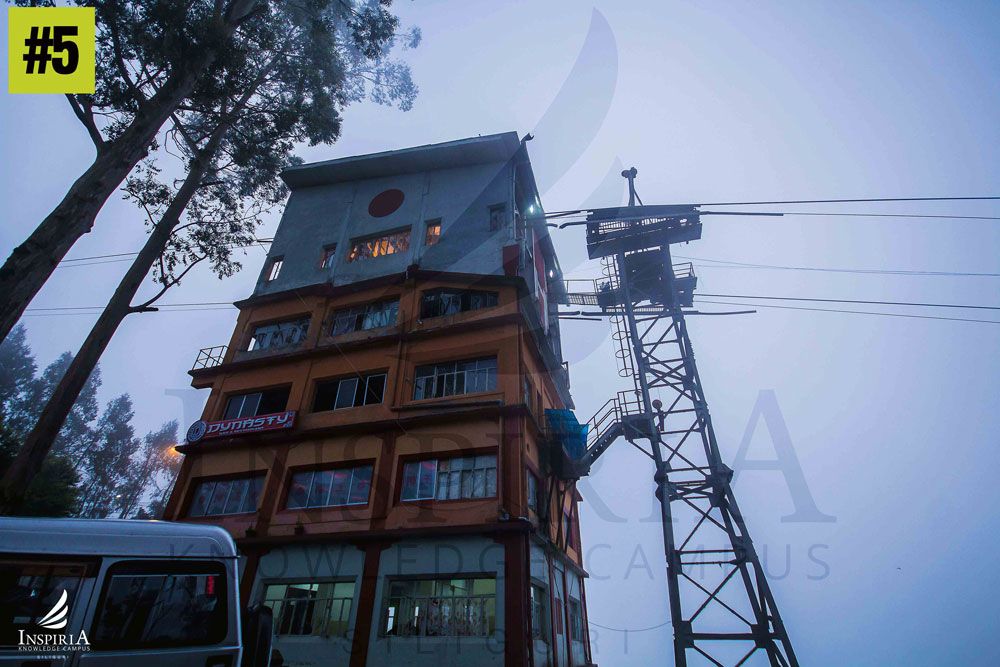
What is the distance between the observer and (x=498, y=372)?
725 inches

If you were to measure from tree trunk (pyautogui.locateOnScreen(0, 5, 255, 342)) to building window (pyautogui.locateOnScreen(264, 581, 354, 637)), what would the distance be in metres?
12.4

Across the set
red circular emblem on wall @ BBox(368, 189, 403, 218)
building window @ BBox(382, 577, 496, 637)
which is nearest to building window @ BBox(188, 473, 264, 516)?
building window @ BBox(382, 577, 496, 637)

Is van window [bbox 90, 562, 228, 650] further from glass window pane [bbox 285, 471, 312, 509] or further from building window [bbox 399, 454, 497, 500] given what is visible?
glass window pane [bbox 285, 471, 312, 509]

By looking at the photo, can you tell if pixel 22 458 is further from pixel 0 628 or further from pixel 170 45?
pixel 170 45

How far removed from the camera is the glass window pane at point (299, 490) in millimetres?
18359

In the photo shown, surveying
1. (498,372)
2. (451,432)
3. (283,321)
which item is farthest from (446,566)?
(283,321)

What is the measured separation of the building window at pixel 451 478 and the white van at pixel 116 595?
9727mm

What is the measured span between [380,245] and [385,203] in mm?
2874

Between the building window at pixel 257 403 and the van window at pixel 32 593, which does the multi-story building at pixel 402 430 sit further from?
the van window at pixel 32 593

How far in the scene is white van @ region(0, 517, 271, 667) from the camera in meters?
5.81

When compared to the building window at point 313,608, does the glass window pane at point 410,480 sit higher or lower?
higher

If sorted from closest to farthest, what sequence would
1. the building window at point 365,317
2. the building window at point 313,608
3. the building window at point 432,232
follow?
the building window at point 313,608
the building window at point 365,317
the building window at point 432,232

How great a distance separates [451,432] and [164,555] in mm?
11169

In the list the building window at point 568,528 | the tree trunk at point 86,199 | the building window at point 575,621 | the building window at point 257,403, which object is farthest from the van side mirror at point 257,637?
the building window at point 568,528
